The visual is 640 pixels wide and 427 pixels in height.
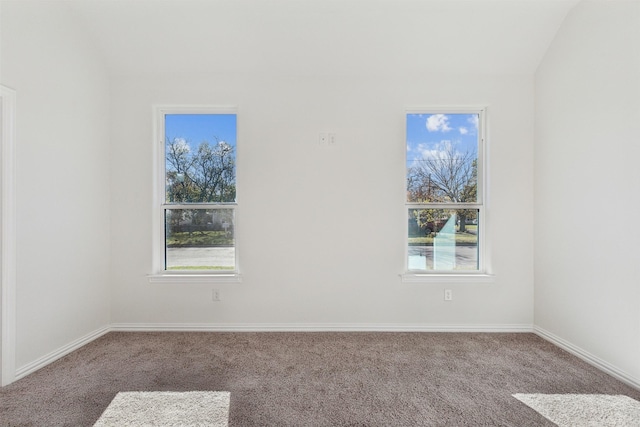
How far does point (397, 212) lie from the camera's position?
3.07 meters

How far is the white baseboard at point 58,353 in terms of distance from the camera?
87.5 inches

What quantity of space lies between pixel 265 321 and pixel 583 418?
97.6 inches

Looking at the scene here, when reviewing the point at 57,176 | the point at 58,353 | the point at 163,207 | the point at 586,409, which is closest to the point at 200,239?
the point at 163,207

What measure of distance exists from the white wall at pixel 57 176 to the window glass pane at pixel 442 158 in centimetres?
311

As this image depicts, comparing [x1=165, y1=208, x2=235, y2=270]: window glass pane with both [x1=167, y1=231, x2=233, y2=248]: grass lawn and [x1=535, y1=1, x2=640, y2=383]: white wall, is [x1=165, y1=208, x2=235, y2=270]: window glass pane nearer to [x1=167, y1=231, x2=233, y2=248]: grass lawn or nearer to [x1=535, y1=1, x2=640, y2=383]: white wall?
[x1=167, y1=231, x2=233, y2=248]: grass lawn

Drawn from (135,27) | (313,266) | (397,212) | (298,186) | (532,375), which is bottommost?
(532,375)

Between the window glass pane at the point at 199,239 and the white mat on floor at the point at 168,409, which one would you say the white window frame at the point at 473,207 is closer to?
the window glass pane at the point at 199,239

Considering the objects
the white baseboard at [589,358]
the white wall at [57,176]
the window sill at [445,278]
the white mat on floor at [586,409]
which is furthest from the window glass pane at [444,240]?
the white wall at [57,176]

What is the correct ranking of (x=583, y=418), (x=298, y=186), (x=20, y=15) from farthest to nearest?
(x=298, y=186) < (x=20, y=15) < (x=583, y=418)

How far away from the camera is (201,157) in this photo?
319cm

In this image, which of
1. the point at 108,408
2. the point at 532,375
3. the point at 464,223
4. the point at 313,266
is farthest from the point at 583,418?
the point at 108,408

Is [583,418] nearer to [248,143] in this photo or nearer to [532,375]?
[532,375]

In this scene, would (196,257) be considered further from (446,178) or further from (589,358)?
(589,358)

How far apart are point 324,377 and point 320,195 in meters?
1.63
